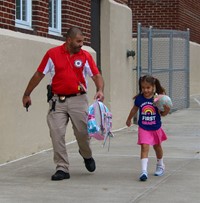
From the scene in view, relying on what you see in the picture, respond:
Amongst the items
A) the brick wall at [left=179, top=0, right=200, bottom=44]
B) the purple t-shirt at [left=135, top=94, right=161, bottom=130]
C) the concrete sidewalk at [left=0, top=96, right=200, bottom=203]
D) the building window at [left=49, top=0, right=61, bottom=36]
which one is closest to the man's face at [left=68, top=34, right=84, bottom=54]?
the purple t-shirt at [left=135, top=94, right=161, bottom=130]

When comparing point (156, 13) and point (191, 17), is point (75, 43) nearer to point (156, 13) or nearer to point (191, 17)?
point (156, 13)

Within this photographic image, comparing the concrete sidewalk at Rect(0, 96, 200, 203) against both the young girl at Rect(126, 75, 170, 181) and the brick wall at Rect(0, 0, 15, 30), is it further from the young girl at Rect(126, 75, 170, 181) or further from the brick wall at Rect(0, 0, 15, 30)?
the brick wall at Rect(0, 0, 15, 30)

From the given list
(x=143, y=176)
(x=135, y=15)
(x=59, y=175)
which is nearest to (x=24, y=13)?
(x=59, y=175)

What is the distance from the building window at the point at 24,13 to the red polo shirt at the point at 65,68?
2405mm

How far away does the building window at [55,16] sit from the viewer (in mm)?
12102

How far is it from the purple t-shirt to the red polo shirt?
0.71 m

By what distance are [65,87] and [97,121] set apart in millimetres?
590

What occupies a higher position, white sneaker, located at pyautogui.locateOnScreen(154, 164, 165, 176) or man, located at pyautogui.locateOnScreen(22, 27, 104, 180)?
man, located at pyautogui.locateOnScreen(22, 27, 104, 180)

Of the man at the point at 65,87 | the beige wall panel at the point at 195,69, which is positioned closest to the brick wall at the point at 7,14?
the man at the point at 65,87

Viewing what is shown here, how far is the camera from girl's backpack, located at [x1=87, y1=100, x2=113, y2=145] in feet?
27.8

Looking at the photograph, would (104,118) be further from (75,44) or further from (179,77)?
(179,77)

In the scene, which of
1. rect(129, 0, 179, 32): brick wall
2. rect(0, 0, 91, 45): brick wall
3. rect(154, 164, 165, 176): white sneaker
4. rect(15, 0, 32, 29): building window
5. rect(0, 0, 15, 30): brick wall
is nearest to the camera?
rect(154, 164, 165, 176): white sneaker

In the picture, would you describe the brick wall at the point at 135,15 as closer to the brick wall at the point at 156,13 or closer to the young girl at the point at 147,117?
the brick wall at the point at 156,13

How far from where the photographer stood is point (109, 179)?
28.1 feet
